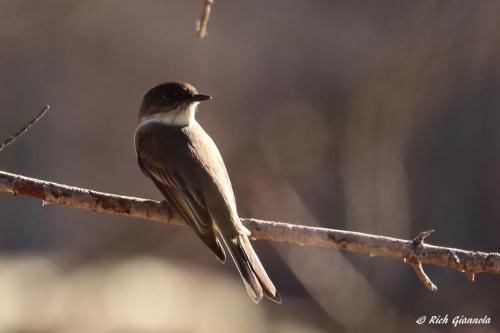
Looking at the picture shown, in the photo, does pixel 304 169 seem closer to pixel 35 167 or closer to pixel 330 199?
pixel 330 199

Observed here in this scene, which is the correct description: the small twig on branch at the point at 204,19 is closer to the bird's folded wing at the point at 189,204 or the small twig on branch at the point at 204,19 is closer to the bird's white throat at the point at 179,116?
the bird's folded wing at the point at 189,204

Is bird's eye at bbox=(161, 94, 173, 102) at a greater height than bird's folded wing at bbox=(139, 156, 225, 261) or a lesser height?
greater

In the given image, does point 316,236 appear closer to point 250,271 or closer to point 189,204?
point 250,271

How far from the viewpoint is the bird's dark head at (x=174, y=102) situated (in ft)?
21.5

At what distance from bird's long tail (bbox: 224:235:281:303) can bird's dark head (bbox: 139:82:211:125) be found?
4.63 ft

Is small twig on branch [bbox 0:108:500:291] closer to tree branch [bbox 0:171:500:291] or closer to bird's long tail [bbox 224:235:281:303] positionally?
tree branch [bbox 0:171:500:291]

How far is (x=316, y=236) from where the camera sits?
4.94 m

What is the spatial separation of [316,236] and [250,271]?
55 centimetres

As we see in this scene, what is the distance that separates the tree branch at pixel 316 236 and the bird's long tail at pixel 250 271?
0.16 m

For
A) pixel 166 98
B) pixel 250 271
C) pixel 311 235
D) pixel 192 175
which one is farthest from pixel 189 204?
pixel 166 98

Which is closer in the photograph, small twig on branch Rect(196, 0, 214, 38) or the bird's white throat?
small twig on branch Rect(196, 0, 214, 38)

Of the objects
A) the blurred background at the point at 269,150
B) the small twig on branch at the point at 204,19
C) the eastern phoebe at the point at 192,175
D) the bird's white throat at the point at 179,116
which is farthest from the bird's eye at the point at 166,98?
the blurred background at the point at 269,150

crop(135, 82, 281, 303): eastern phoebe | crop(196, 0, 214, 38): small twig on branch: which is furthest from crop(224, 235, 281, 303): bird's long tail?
crop(196, 0, 214, 38): small twig on branch

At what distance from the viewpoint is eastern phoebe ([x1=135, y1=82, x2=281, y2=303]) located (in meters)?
5.37
